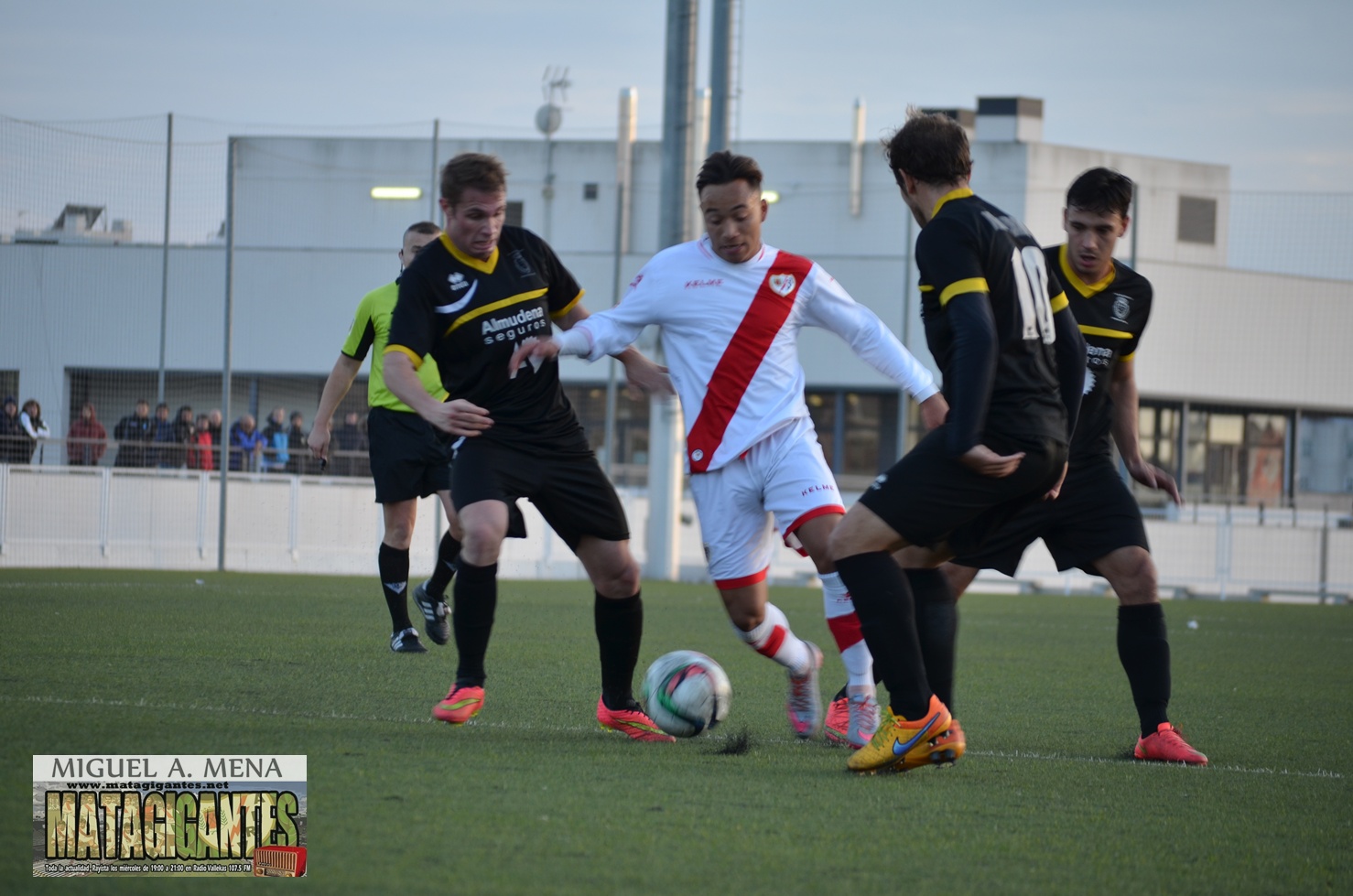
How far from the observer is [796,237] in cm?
2825

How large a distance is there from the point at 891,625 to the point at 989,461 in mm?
591

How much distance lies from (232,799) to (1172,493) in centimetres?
392

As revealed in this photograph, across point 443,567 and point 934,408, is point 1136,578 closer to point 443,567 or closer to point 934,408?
point 934,408

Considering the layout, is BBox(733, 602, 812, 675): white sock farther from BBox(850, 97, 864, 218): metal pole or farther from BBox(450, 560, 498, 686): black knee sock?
BBox(850, 97, 864, 218): metal pole

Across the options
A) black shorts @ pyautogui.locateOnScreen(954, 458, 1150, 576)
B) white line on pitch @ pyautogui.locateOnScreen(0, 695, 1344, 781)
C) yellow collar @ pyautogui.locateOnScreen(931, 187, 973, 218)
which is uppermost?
yellow collar @ pyautogui.locateOnScreen(931, 187, 973, 218)

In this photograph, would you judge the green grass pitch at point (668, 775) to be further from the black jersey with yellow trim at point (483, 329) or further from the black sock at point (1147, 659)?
the black jersey with yellow trim at point (483, 329)

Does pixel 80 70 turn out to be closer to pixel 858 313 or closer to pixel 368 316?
pixel 368 316

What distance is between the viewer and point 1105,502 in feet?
18.0

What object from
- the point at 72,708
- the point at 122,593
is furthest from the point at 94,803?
the point at 122,593

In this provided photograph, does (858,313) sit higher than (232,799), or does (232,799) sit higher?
(858,313)

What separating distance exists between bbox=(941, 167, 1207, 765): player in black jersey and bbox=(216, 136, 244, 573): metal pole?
12.6 m

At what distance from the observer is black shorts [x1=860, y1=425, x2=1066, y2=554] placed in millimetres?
4547

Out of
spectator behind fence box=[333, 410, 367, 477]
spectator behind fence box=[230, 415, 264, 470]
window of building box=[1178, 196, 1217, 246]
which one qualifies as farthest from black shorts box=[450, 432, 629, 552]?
window of building box=[1178, 196, 1217, 246]

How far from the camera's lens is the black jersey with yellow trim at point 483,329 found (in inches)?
214
